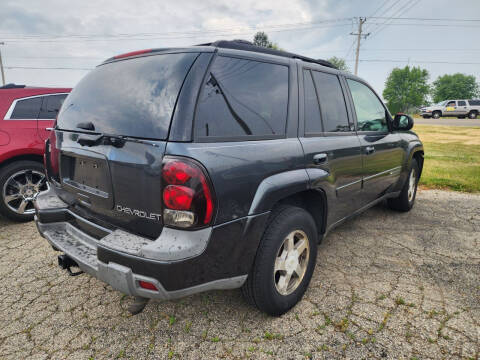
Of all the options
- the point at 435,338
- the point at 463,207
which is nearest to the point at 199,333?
the point at 435,338

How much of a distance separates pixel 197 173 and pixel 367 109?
2.52 meters

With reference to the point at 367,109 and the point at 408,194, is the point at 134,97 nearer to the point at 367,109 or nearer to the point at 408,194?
the point at 367,109

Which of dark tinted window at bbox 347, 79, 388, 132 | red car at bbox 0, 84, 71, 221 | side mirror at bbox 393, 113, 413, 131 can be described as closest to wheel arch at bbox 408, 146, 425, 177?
side mirror at bbox 393, 113, 413, 131

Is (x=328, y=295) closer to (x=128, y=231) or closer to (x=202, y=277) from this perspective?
(x=202, y=277)

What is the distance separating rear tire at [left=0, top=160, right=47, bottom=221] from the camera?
3.83 m

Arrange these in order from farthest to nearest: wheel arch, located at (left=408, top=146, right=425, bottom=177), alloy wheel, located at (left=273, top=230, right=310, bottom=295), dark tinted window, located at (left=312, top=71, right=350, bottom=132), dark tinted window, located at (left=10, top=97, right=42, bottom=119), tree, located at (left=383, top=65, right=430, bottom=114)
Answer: tree, located at (left=383, top=65, right=430, bottom=114)
wheel arch, located at (left=408, top=146, right=425, bottom=177)
dark tinted window, located at (left=10, top=97, right=42, bottom=119)
dark tinted window, located at (left=312, top=71, right=350, bottom=132)
alloy wheel, located at (left=273, top=230, right=310, bottom=295)

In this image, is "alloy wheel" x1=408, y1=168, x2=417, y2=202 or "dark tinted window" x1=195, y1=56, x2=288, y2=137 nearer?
"dark tinted window" x1=195, y1=56, x2=288, y2=137

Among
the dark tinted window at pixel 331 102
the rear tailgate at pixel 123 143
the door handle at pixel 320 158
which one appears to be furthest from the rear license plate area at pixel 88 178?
the dark tinted window at pixel 331 102

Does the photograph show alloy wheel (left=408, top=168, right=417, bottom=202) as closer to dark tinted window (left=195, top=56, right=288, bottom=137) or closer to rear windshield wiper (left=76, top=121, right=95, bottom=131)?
dark tinted window (left=195, top=56, right=288, bottom=137)

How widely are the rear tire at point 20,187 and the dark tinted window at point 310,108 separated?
3.58 meters

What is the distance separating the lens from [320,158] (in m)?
2.37

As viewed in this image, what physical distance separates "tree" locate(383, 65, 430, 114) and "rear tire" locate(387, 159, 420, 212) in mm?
85260

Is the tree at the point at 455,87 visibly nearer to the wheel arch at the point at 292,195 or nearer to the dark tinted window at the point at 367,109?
the dark tinted window at the point at 367,109

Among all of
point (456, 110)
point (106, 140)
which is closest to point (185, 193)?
point (106, 140)
